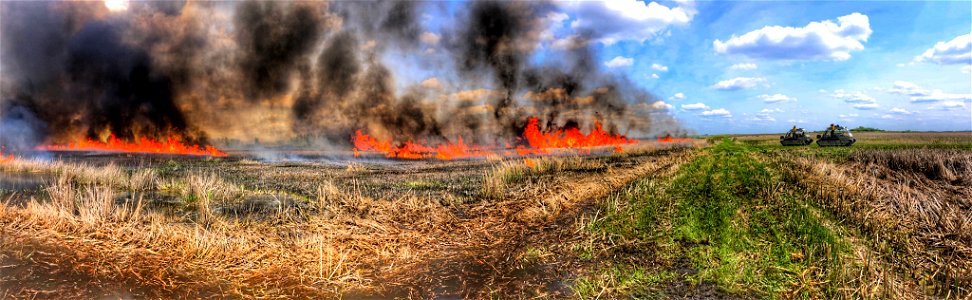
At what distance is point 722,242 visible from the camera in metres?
8.09

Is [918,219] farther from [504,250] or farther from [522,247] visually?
[504,250]

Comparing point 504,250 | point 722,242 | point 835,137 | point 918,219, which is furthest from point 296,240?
point 835,137

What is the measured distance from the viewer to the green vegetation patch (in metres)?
6.50

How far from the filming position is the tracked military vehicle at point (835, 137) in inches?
1560

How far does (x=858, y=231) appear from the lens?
28.5 ft

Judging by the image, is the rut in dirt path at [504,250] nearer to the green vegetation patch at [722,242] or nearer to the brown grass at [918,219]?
the green vegetation patch at [722,242]

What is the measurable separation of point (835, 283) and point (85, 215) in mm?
14446

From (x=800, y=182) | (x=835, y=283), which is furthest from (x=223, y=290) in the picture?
(x=800, y=182)

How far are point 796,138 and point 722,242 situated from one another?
4822cm

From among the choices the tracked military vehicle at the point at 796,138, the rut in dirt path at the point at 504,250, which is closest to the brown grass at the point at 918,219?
the rut in dirt path at the point at 504,250

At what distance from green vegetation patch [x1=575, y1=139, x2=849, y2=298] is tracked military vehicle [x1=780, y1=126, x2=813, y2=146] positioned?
41.4 m

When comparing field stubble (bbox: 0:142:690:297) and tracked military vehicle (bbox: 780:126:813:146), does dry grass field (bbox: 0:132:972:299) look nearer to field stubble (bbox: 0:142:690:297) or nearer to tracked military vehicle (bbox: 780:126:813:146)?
field stubble (bbox: 0:142:690:297)

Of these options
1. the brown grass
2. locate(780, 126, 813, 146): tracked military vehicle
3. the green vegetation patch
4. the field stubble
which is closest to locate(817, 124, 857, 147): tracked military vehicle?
locate(780, 126, 813, 146): tracked military vehicle

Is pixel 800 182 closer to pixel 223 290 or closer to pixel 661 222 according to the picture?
pixel 661 222
